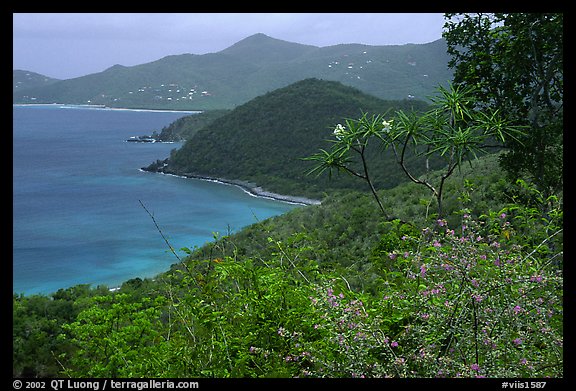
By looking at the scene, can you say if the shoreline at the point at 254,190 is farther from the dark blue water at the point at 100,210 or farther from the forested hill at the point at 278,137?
the dark blue water at the point at 100,210

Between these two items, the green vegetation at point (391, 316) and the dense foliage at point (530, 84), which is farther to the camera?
the dense foliage at point (530, 84)

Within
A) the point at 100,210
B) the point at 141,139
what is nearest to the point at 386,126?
the point at 100,210

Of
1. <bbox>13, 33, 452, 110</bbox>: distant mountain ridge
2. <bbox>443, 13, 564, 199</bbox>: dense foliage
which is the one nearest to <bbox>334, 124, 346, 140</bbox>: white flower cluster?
<bbox>443, 13, 564, 199</bbox>: dense foliage

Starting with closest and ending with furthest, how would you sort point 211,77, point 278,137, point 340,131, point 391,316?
1. point 391,316
2. point 340,131
3. point 278,137
4. point 211,77

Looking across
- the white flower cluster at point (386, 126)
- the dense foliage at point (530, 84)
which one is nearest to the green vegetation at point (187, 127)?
the dense foliage at point (530, 84)

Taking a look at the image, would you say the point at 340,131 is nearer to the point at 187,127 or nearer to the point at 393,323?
the point at 393,323

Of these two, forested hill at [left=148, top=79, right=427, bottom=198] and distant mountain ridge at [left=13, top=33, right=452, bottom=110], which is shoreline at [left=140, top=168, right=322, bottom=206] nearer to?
forested hill at [left=148, top=79, right=427, bottom=198]

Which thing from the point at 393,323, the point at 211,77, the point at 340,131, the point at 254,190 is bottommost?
the point at 254,190
